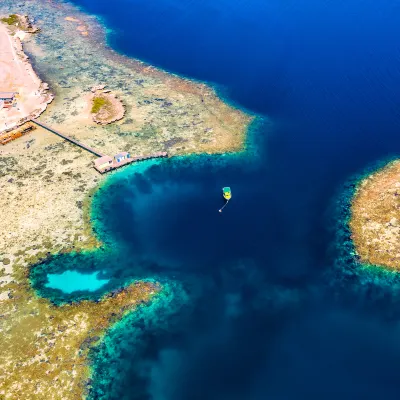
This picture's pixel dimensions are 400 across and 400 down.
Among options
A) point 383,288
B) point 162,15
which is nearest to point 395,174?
point 383,288

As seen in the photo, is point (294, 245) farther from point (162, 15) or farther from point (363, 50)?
point (162, 15)

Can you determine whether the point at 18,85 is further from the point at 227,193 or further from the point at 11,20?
the point at 227,193

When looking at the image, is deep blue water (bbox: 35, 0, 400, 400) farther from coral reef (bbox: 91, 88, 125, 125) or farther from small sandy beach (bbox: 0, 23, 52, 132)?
small sandy beach (bbox: 0, 23, 52, 132)

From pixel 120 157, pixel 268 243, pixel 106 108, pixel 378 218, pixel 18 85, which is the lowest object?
pixel 18 85

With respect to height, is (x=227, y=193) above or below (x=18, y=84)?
above

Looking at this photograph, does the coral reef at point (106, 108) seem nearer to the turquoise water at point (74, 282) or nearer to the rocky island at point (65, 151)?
the rocky island at point (65, 151)

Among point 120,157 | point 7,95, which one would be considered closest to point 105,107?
point 120,157
